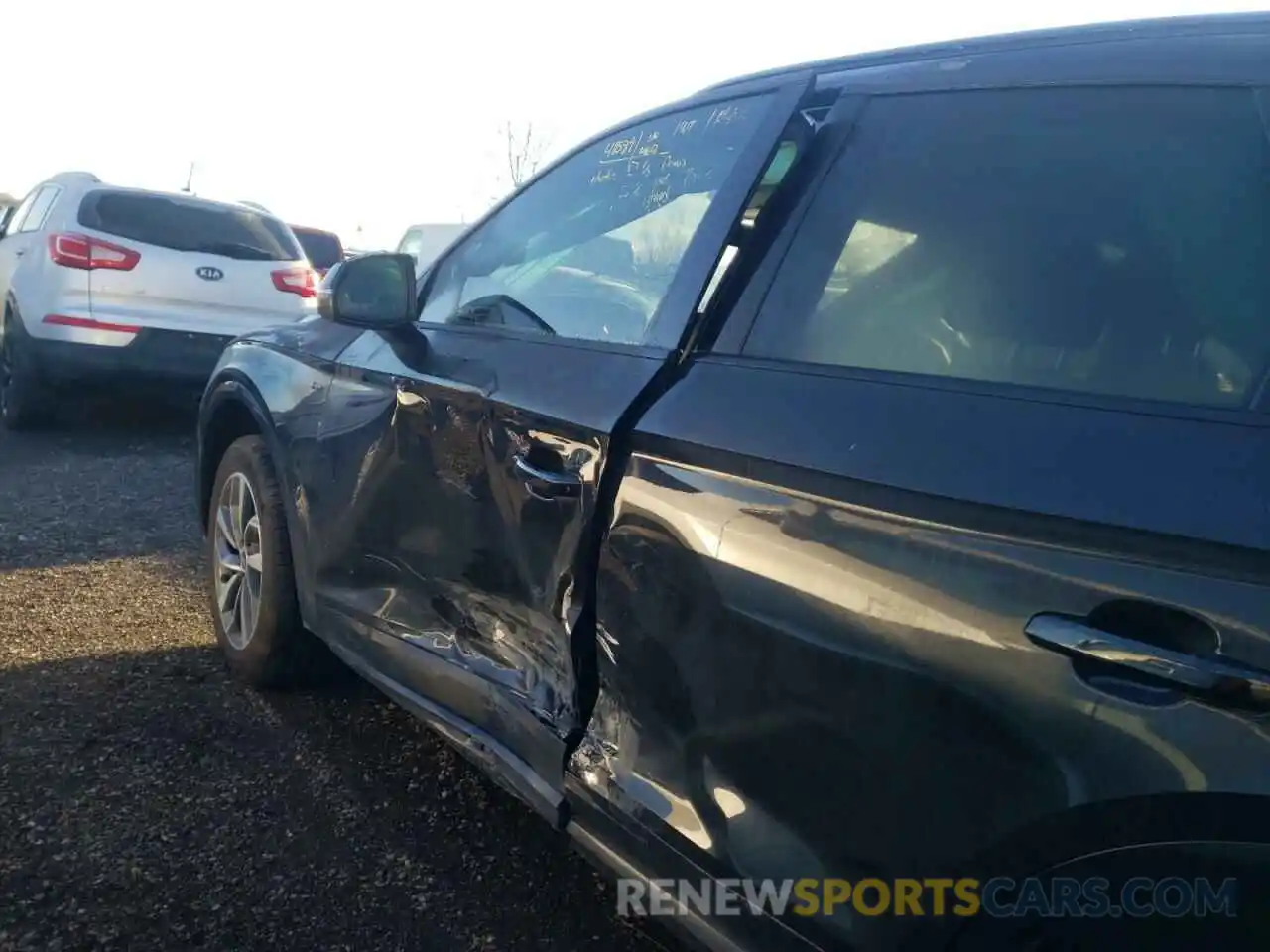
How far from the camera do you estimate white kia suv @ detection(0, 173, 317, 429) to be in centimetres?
743

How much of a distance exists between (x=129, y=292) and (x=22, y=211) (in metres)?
2.25

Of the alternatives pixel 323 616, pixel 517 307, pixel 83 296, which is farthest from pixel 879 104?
pixel 83 296

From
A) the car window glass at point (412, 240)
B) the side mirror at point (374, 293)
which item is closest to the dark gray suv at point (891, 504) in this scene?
the side mirror at point (374, 293)

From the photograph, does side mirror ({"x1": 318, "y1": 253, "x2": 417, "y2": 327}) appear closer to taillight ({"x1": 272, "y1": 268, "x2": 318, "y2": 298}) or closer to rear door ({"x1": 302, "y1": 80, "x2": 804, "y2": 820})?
rear door ({"x1": 302, "y1": 80, "x2": 804, "y2": 820})

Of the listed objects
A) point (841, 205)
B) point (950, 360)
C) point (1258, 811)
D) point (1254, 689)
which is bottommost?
point (1258, 811)

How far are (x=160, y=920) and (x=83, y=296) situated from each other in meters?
5.89

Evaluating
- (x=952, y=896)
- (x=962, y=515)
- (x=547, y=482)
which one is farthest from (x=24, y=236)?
(x=952, y=896)

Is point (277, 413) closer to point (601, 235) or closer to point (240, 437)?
point (240, 437)

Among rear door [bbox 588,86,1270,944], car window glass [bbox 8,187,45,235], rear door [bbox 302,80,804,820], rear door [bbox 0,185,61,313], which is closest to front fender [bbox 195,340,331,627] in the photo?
rear door [bbox 302,80,804,820]

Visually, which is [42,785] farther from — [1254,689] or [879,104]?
[1254,689]

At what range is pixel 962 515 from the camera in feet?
4.87

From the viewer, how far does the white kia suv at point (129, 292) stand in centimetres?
743

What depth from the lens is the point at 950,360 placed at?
175cm

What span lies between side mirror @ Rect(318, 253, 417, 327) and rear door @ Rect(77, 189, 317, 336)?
4748 mm
